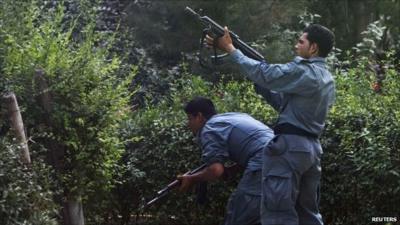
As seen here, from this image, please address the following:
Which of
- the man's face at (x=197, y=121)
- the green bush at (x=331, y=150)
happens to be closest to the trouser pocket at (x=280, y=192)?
the man's face at (x=197, y=121)

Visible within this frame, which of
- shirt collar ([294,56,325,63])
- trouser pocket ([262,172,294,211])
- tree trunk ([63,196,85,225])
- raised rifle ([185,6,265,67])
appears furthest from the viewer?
tree trunk ([63,196,85,225])

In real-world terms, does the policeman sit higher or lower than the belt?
lower

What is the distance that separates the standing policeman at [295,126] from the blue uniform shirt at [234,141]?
0.40m

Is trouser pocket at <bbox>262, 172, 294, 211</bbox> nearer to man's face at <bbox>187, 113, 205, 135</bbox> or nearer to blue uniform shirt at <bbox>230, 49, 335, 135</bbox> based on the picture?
blue uniform shirt at <bbox>230, 49, 335, 135</bbox>

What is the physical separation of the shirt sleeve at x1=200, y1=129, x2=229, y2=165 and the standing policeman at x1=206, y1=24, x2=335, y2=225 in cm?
45

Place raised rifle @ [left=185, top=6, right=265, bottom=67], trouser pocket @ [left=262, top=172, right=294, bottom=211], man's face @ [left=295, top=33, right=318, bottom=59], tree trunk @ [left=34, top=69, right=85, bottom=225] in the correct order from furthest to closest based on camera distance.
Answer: tree trunk @ [left=34, top=69, right=85, bottom=225] < raised rifle @ [left=185, top=6, right=265, bottom=67] < man's face @ [left=295, top=33, right=318, bottom=59] < trouser pocket @ [left=262, top=172, right=294, bottom=211]

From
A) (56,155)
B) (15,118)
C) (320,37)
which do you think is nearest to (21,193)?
(15,118)

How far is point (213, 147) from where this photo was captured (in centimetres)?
511

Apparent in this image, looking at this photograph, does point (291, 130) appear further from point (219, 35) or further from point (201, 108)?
point (201, 108)

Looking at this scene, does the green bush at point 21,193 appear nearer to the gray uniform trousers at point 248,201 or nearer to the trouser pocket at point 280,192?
the gray uniform trousers at point 248,201

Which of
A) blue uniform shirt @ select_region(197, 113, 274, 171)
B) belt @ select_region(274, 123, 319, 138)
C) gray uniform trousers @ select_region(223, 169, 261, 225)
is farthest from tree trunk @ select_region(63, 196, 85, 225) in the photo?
belt @ select_region(274, 123, 319, 138)

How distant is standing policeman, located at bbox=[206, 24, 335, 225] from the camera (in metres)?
4.62

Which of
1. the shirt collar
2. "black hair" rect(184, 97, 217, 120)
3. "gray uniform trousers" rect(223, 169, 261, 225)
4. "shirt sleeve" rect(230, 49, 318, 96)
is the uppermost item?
the shirt collar

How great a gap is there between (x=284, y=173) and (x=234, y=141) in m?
0.69
